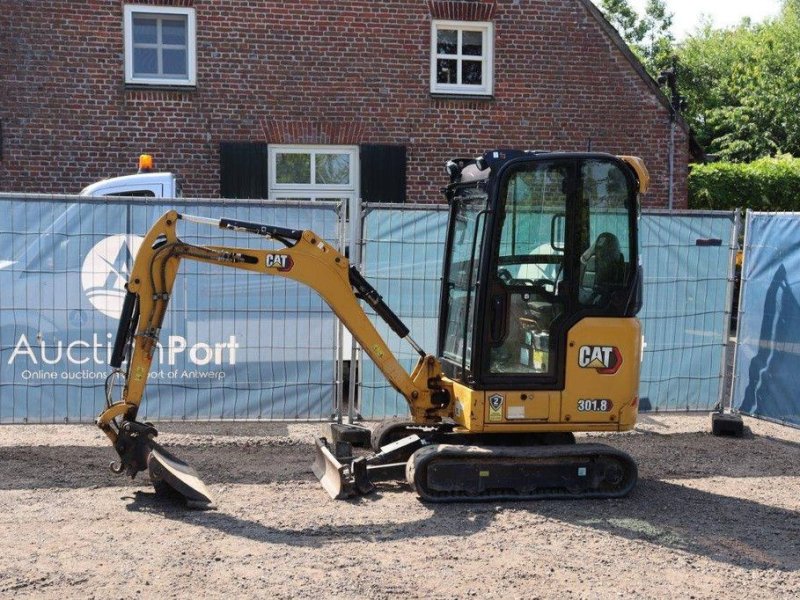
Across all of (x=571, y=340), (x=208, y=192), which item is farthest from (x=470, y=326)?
(x=208, y=192)

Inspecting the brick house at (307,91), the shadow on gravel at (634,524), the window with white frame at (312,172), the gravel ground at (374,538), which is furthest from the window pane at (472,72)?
the shadow on gravel at (634,524)

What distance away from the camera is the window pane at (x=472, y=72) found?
688 inches

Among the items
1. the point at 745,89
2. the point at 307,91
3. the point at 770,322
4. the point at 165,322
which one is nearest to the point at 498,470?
the point at 165,322

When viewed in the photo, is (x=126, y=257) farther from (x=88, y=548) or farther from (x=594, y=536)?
(x=594, y=536)

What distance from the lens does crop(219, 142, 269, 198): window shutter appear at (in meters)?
16.6

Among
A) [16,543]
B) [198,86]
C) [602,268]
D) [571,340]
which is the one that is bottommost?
[16,543]

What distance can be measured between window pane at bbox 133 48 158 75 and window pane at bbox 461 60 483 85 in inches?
195

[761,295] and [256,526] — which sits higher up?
[761,295]

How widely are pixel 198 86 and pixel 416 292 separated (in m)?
8.33

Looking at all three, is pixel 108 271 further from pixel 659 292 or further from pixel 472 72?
pixel 472 72

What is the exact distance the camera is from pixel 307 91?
16.8 metres

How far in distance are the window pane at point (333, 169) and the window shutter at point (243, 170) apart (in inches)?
34.2

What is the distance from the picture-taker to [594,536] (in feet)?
21.3

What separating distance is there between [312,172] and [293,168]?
309 millimetres
